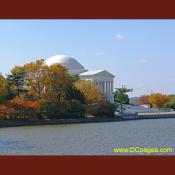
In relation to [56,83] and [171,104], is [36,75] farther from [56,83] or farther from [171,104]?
[171,104]

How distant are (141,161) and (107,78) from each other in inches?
2450

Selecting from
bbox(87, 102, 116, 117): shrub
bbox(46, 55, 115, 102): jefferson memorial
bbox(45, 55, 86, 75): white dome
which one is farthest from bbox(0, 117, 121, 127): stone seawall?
bbox(45, 55, 86, 75): white dome

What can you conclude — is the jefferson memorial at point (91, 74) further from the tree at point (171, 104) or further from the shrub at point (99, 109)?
the shrub at point (99, 109)

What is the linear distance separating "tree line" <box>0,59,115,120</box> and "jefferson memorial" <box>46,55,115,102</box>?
25.4 meters

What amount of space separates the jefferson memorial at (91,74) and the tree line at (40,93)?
2536 cm

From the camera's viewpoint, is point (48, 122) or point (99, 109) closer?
point (48, 122)

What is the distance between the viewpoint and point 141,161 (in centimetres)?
574

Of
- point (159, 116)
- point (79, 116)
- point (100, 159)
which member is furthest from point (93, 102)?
point (100, 159)

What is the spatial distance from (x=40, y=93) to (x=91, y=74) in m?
28.8

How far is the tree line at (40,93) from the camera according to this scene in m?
34.5

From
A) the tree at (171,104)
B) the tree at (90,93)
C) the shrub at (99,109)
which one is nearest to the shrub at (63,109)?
the shrub at (99,109)

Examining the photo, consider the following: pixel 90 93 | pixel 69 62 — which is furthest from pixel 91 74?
pixel 90 93

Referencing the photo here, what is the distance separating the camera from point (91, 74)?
6569cm

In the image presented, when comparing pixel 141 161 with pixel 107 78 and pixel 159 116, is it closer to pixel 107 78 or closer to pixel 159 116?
pixel 159 116
